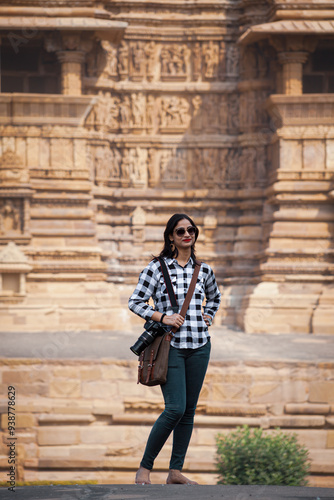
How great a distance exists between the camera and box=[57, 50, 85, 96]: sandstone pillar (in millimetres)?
21750

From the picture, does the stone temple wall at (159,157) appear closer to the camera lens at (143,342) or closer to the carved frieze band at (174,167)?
the carved frieze band at (174,167)

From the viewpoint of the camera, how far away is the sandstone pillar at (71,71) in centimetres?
2175

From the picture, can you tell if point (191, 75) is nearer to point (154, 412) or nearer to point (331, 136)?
point (331, 136)

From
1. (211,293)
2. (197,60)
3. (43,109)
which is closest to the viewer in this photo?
(211,293)

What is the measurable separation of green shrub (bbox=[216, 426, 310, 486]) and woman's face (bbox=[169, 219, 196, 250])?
6.10 metres

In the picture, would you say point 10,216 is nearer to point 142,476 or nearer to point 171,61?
point 171,61

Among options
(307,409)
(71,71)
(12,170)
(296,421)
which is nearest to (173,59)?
(71,71)

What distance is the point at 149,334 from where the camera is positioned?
6.92 metres

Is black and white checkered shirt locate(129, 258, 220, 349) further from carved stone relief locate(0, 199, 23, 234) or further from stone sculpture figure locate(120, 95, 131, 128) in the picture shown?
stone sculpture figure locate(120, 95, 131, 128)

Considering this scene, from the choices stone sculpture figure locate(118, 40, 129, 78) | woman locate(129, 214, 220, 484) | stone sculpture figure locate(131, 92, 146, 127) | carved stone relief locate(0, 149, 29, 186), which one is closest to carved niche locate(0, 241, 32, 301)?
carved stone relief locate(0, 149, 29, 186)

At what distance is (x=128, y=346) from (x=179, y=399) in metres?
10.0

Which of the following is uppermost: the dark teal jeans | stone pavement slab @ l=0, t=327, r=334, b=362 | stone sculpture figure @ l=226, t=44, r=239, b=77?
stone sculpture figure @ l=226, t=44, r=239, b=77

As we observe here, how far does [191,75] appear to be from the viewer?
2380 centimetres

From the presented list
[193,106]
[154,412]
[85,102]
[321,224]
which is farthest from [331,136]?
[154,412]
